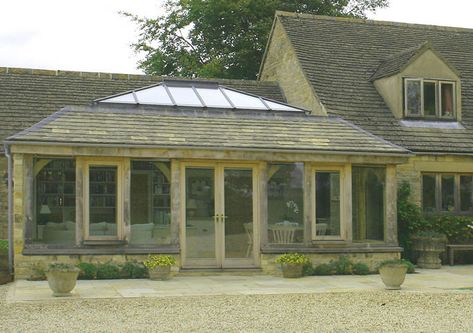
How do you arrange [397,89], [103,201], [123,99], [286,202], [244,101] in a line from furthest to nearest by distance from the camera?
1. [397,89]
2. [244,101]
3. [123,99]
4. [286,202]
5. [103,201]

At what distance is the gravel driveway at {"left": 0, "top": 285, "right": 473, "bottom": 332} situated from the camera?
34.3 ft

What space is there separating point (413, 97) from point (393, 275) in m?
9.11

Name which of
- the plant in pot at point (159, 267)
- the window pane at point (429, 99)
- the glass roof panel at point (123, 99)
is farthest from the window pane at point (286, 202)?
the window pane at point (429, 99)

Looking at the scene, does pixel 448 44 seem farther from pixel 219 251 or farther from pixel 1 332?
pixel 1 332

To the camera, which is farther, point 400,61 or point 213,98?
point 400,61

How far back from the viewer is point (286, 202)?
677 inches

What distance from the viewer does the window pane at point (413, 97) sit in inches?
875

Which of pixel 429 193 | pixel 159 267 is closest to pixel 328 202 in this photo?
pixel 159 267

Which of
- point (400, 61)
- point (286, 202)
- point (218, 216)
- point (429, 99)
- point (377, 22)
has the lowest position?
point (218, 216)

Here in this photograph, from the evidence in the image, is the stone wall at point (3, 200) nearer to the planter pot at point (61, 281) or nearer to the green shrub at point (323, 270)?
the planter pot at point (61, 281)

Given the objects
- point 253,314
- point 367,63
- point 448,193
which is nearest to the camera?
point 253,314

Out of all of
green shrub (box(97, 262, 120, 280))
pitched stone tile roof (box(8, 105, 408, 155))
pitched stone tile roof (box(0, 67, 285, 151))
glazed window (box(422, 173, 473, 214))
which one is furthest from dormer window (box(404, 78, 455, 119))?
green shrub (box(97, 262, 120, 280))

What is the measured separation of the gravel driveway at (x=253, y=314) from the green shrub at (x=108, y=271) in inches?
95.0

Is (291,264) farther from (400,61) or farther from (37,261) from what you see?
(400,61)
